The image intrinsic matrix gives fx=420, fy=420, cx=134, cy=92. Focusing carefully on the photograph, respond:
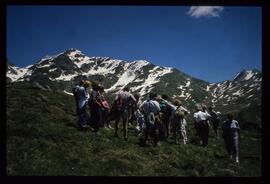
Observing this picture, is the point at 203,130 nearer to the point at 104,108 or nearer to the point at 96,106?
the point at 104,108

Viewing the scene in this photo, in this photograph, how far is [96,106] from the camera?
2159cm

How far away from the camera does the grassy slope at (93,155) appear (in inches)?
670

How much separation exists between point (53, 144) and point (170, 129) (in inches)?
330

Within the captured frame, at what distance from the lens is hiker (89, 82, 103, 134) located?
2142cm

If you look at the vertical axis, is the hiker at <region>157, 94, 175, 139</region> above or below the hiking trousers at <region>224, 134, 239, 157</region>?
above

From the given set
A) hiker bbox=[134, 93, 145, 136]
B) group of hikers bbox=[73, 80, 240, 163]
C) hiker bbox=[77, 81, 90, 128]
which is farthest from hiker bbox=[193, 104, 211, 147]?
hiker bbox=[77, 81, 90, 128]

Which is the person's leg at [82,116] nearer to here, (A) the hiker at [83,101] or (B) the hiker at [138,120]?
(A) the hiker at [83,101]

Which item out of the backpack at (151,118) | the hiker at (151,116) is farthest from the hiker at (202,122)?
the backpack at (151,118)

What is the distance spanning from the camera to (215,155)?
21.6m

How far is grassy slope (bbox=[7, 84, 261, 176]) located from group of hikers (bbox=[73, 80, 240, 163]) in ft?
2.01

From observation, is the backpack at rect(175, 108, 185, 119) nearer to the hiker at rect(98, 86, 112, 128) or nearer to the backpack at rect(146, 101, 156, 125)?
the backpack at rect(146, 101, 156, 125)

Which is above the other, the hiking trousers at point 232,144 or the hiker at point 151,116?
the hiker at point 151,116

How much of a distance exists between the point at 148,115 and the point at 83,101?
11.5 ft
